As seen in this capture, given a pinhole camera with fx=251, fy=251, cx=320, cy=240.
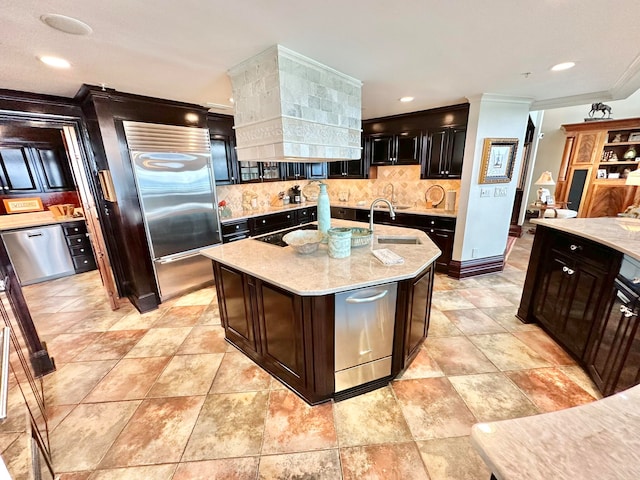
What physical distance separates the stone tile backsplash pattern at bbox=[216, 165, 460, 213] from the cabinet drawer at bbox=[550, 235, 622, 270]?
1685 mm

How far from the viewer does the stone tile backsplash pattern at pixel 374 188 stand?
13.7ft

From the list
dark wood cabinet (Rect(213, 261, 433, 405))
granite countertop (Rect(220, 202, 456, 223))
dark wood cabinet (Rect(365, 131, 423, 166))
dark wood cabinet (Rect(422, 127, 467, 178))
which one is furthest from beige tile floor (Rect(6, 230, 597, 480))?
dark wood cabinet (Rect(365, 131, 423, 166))

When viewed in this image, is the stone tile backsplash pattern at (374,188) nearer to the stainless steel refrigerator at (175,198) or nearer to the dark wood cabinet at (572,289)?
the stainless steel refrigerator at (175,198)

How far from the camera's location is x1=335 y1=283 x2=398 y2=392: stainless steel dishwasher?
1593mm

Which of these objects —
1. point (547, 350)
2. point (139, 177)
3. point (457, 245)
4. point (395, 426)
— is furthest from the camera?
point (457, 245)

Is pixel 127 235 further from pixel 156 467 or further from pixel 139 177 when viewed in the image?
pixel 156 467

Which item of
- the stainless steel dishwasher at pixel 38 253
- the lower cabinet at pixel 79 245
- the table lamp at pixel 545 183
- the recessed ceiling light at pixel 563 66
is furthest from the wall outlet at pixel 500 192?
the stainless steel dishwasher at pixel 38 253

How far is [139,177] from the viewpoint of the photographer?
2.72m

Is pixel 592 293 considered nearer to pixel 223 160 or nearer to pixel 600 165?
pixel 223 160

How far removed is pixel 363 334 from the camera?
169 cm

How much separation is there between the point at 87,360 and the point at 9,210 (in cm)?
350

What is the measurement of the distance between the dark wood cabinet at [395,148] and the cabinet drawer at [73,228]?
496 centimetres

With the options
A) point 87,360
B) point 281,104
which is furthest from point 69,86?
point 87,360

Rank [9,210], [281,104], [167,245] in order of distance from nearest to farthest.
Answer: [281,104]
[167,245]
[9,210]
